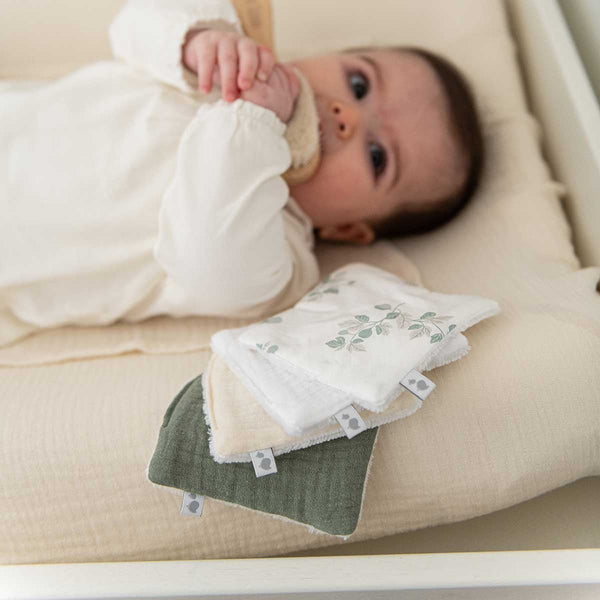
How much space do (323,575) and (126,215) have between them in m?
0.61

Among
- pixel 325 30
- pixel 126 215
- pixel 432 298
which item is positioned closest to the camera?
pixel 432 298

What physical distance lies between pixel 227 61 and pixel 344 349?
49 cm

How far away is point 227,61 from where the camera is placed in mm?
1018

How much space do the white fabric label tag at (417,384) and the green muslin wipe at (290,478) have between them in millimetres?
75

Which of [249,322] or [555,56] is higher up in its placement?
[555,56]

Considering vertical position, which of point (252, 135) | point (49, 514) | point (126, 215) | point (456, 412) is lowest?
point (49, 514)

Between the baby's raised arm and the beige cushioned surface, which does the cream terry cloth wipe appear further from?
the beige cushioned surface

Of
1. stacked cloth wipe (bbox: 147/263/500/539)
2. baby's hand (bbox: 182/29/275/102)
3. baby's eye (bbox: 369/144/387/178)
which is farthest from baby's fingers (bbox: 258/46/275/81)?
stacked cloth wipe (bbox: 147/263/500/539)

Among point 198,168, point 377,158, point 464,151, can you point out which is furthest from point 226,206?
point 464,151

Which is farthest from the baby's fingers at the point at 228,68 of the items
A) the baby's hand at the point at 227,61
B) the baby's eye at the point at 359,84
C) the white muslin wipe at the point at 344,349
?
the white muslin wipe at the point at 344,349

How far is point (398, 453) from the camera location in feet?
2.65

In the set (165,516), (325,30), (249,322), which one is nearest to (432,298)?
(249,322)

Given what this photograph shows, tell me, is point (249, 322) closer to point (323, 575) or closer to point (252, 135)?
point (252, 135)

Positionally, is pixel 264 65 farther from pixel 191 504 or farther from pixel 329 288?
pixel 191 504
